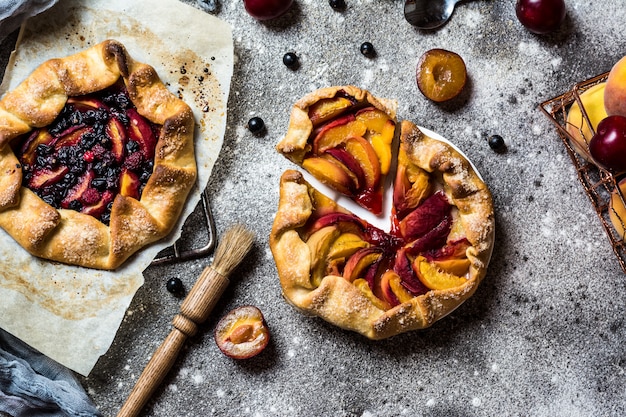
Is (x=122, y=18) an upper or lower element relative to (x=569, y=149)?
upper

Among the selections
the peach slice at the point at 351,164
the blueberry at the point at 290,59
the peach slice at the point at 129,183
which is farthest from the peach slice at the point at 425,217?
the peach slice at the point at 129,183

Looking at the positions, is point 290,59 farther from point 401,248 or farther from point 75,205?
point 75,205

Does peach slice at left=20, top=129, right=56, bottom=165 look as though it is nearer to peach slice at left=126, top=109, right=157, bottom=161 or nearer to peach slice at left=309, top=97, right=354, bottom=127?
peach slice at left=126, top=109, right=157, bottom=161

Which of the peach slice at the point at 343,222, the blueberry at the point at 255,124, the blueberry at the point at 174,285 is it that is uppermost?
the blueberry at the point at 255,124

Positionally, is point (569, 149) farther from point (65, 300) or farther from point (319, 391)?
point (65, 300)

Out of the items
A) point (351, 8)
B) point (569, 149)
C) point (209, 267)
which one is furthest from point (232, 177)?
point (569, 149)

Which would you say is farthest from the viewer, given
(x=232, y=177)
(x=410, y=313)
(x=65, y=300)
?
(x=232, y=177)

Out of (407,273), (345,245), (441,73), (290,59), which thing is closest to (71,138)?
(290,59)

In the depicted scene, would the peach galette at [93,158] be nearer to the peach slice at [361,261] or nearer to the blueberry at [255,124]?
the blueberry at [255,124]

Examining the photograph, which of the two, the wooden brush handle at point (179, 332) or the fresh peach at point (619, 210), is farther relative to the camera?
the wooden brush handle at point (179, 332)
